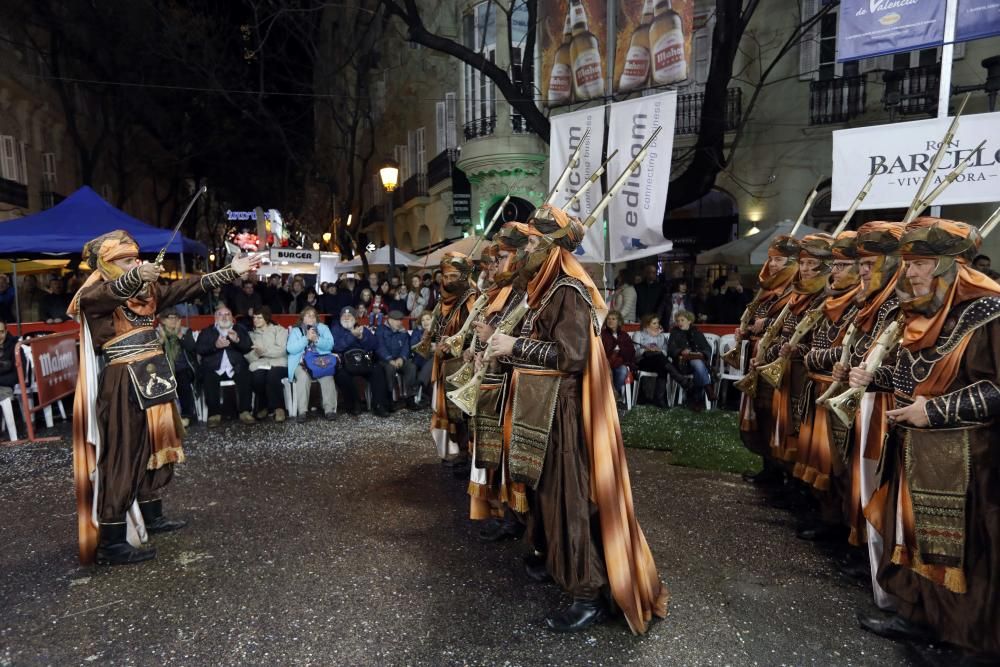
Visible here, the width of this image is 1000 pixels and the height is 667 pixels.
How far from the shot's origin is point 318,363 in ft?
28.1

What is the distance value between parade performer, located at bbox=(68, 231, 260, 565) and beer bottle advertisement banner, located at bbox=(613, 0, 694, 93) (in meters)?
6.73

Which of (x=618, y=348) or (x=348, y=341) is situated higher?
(x=348, y=341)

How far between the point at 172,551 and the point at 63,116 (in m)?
25.3

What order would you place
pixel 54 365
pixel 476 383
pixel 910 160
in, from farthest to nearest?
pixel 54 365, pixel 910 160, pixel 476 383

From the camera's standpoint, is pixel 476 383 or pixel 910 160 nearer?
pixel 476 383

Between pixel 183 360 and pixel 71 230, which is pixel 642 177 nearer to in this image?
pixel 183 360

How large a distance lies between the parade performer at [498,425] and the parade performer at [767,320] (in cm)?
244

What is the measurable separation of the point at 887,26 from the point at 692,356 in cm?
459

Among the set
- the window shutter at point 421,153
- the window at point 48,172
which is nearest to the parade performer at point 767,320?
the window shutter at point 421,153

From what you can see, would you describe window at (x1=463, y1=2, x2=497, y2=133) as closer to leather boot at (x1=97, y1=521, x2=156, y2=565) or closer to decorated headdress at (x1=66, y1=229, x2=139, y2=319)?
decorated headdress at (x1=66, y1=229, x2=139, y2=319)

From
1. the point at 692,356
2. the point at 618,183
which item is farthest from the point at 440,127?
the point at 618,183

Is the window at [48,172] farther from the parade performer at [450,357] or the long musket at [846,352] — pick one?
the long musket at [846,352]

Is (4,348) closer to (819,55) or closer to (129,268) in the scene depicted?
(129,268)

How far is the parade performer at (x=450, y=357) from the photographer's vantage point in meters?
5.63
